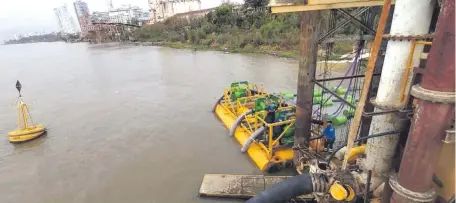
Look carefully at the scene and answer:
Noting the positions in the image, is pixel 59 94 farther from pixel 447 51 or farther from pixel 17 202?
pixel 447 51

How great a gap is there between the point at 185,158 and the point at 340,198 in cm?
674

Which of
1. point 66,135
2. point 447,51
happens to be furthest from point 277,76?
point 447,51

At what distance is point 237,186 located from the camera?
726 cm

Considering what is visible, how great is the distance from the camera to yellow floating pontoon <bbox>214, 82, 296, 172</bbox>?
27.2 ft

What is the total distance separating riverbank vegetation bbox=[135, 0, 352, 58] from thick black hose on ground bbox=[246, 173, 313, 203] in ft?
82.1

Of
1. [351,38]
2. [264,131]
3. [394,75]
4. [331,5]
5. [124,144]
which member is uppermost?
[331,5]

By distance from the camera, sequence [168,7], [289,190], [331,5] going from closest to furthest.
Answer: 1. [289,190]
2. [331,5]
3. [168,7]

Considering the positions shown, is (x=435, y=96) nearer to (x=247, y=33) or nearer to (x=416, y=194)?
(x=416, y=194)

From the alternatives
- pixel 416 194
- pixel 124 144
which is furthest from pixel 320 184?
pixel 124 144

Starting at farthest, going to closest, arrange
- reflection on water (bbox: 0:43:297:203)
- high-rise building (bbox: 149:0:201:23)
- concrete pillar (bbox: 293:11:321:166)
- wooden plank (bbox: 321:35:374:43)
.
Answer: high-rise building (bbox: 149:0:201:23) < reflection on water (bbox: 0:43:297:203) < concrete pillar (bbox: 293:11:321:166) < wooden plank (bbox: 321:35:374:43)

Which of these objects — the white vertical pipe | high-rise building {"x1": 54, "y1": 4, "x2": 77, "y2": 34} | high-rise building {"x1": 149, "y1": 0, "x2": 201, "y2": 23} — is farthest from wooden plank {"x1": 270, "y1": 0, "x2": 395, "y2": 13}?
high-rise building {"x1": 54, "y1": 4, "x2": 77, "y2": 34}

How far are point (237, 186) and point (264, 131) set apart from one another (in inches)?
87.0

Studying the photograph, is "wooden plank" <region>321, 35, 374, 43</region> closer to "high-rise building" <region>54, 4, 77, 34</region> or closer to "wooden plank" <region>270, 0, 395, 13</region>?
"wooden plank" <region>270, 0, 395, 13</region>

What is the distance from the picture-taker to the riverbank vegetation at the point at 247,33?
33.0 m
